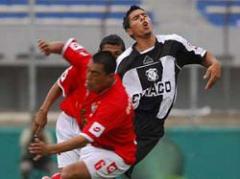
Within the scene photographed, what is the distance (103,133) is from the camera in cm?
643

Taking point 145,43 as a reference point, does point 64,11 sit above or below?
below

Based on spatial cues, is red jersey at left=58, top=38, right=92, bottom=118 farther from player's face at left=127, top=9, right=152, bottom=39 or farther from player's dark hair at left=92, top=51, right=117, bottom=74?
player's dark hair at left=92, top=51, right=117, bottom=74

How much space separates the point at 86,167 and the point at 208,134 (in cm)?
461

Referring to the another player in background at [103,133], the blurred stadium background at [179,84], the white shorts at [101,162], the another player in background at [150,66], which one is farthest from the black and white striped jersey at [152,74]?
the blurred stadium background at [179,84]

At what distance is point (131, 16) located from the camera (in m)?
7.28

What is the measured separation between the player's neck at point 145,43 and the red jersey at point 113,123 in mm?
784

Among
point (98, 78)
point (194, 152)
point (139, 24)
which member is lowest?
point (194, 152)

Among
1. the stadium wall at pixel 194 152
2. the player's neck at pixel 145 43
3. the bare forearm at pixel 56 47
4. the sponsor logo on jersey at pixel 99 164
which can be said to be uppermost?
the bare forearm at pixel 56 47

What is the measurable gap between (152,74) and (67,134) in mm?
850

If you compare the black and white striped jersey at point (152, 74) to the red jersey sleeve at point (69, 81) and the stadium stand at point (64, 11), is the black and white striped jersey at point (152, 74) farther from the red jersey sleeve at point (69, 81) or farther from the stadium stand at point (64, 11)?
the stadium stand at point (64, 11)

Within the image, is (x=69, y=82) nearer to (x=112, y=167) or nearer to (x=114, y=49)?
(x=114, y=49)

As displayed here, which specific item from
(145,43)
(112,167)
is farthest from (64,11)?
(112,167)

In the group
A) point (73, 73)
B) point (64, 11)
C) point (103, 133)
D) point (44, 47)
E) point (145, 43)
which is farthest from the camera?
point (64, 11)

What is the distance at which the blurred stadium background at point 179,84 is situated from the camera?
1077 cm
